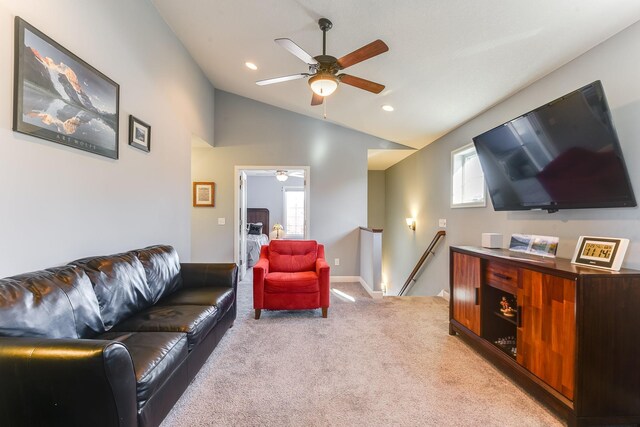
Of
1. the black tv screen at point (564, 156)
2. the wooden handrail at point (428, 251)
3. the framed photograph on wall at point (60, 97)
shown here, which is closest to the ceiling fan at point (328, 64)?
the black tv screen at point (564, 156)

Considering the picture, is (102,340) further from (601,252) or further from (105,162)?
(601,252)

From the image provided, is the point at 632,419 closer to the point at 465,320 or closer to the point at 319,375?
the point at 465,320

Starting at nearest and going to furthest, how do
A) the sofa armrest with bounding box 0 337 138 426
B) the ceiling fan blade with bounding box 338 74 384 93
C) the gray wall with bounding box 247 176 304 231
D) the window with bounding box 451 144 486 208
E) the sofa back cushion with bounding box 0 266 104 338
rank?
1. the sofa armrest with bounding box 0 337 138 426
2. the sofa back cushion with bounding box 0 266 104 338
3. the ceiling fan blade with bounding box 338 74 384 93
4. the window with bounding box 451 144 486 208
5. the gray wall with bounding box 247 176 304 231

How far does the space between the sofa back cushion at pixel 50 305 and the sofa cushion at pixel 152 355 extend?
183 millimetres

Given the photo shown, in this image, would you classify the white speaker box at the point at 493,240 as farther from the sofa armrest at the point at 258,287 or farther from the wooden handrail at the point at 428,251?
the sofa armrest at the point at 258,287

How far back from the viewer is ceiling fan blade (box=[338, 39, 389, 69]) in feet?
6.71

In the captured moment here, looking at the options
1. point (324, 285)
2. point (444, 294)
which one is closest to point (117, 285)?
point (324, 285)

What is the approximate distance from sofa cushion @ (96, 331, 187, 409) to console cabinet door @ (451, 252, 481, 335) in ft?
7.60

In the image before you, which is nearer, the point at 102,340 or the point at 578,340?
the point at 102,340

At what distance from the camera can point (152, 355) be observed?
4.94ft

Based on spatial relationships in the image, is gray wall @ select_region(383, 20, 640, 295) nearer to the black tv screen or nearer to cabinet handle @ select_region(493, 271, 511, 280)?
the black tv screen

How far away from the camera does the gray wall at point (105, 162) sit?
1688mm

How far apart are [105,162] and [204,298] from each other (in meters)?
1.42

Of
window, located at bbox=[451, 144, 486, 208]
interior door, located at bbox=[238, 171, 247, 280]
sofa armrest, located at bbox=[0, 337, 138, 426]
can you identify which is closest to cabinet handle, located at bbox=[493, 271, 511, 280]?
window, located at bbox=[451, 144, 486, 208]
